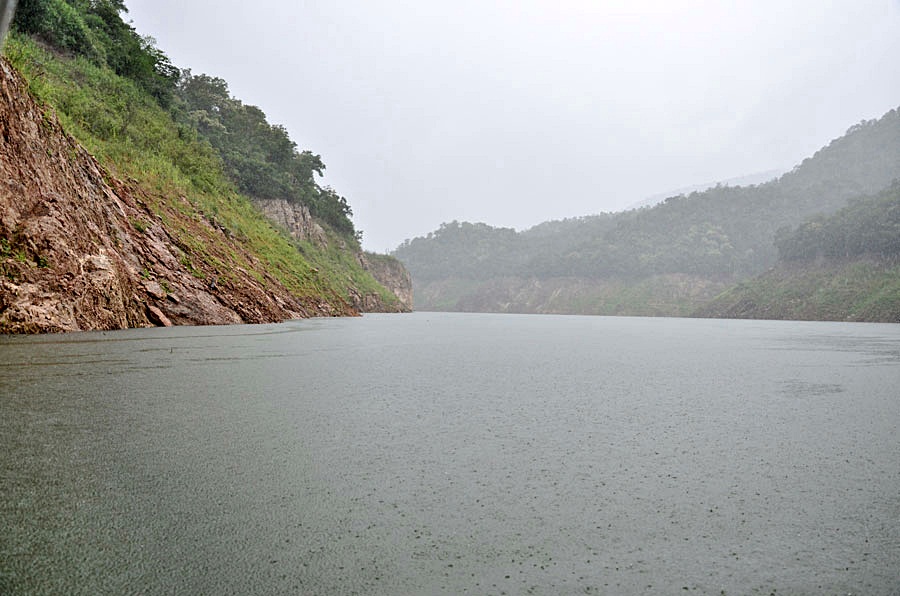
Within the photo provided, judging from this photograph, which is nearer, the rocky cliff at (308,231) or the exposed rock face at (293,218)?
the exposed rock face at (293,218)

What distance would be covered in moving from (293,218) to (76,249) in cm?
3628

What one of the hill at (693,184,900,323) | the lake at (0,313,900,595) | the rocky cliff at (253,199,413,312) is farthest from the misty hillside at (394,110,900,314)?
the lake at (0,313,900,595)

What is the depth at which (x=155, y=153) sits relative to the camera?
27750 millimetres

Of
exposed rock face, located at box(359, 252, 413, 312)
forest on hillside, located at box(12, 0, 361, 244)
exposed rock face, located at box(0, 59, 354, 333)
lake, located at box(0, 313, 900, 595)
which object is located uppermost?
forest on hillside, located at box(12, 0, 361, 244)

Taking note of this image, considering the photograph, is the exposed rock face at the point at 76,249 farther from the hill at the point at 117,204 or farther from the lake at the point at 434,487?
the lake at the point at 434,487

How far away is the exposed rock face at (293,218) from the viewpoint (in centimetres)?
4650

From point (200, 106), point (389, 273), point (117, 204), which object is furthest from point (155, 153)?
point (389, 273)

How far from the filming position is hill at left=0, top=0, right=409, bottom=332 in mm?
12711

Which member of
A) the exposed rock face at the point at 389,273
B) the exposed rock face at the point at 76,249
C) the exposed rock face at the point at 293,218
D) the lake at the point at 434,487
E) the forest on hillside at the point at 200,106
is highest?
the forest on hillside at the point at 200,106

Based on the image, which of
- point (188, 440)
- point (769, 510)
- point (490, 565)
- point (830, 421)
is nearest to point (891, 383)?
point (830, 421)

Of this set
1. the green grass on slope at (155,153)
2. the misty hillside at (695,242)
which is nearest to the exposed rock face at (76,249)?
the green grass on slope at (155,153)

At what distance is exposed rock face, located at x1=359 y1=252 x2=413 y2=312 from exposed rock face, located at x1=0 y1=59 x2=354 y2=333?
5129 cm

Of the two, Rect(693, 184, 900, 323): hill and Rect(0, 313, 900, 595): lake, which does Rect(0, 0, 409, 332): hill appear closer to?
Rect(0, 313, 900, 595): lake

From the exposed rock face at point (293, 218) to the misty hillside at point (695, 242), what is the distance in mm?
77009
